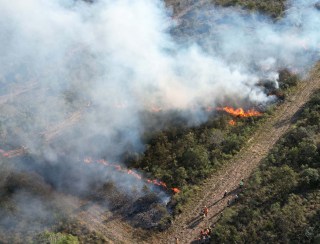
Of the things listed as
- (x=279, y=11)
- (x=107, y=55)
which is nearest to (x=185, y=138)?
(x=107, y=55)

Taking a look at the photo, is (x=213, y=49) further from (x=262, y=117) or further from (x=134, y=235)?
(x=134, y=235)

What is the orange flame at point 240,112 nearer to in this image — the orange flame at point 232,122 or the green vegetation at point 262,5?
→ the orange flame at point 232,122

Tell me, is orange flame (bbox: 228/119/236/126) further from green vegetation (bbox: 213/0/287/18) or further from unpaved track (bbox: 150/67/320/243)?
green vegetation (bbox: 213/0/287/18)

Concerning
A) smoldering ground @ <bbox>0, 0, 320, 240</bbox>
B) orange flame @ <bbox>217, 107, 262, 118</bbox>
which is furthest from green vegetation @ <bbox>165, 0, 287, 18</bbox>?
orange flame @ <bbox>217, 107, 262, 118</bbox>

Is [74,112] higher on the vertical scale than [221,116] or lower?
higher

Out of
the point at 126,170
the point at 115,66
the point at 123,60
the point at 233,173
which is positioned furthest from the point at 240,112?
the point at 115,66

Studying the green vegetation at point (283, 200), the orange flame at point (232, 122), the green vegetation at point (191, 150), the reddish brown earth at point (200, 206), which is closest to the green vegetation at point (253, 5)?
the green vegetation at point (191, 150)

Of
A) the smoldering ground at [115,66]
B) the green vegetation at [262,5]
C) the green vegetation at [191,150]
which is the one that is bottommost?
the green vegetation at [191,150]
